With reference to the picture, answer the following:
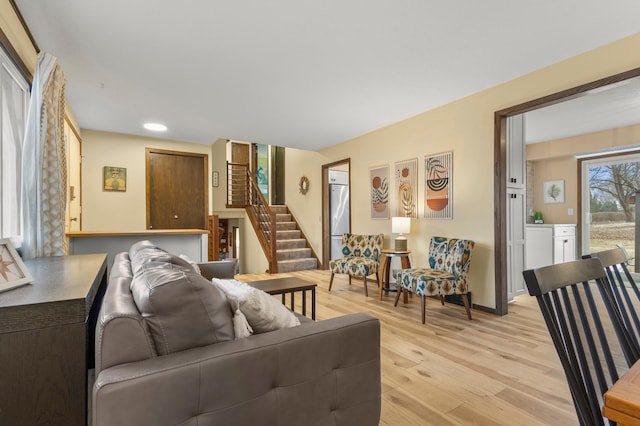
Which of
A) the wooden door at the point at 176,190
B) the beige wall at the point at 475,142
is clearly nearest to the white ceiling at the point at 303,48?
the beige wall at the point at 475,142

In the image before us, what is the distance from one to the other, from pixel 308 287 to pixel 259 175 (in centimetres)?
748

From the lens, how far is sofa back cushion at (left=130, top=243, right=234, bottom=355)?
3.22 ft

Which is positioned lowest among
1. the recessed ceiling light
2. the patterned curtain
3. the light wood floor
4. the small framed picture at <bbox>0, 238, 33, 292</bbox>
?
the light wood floor

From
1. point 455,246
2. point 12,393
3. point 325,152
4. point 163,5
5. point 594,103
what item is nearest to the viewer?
point 12,393

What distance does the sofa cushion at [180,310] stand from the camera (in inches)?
38.7

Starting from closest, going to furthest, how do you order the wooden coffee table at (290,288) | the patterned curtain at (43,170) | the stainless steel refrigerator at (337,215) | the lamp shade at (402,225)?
the patterned curtain at (43,170), the wooden coffee table at (290,288), the lamp shade at (402,225), the stainless steel refrigerator at (337,215)

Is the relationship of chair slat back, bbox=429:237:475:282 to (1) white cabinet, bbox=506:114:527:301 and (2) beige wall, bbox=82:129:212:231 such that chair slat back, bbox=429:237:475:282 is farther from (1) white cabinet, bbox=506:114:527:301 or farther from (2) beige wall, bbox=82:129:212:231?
(2) beige wall, bbox=82:129:212:231

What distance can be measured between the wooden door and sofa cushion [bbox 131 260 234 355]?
15.8 ft

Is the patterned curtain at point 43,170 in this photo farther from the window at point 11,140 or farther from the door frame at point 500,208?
the door frame at point 500,208

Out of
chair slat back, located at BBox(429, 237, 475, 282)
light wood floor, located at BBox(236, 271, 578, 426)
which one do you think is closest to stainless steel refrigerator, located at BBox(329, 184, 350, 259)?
chair slat back, located at BBox(429, 237, 475, 282)

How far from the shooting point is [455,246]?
3.44 meters

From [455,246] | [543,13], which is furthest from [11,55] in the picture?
[455,246]

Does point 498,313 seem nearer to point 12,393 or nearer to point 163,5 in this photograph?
point 12,393

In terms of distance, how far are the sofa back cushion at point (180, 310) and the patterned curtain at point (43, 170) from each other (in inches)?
67.6
